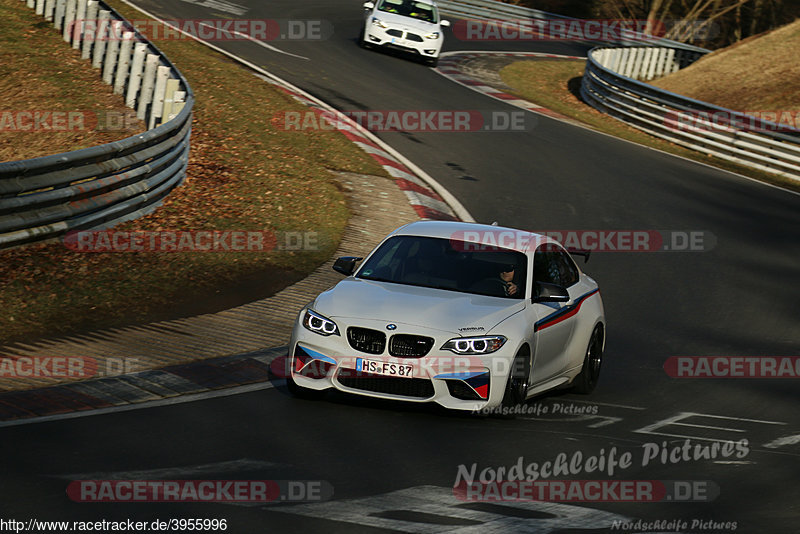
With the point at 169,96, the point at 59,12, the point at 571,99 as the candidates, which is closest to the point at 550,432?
the point at 169,96

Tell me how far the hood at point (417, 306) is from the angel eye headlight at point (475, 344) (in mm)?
63

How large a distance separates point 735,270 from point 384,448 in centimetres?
1033

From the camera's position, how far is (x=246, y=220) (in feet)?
53.1

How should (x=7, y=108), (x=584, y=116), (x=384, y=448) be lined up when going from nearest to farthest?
(x=384, y=448) → (x=7, y=108) → (x=584, y=116)

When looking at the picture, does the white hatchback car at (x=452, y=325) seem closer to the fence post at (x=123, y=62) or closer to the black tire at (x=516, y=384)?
the black tire at (x=516, y=384)

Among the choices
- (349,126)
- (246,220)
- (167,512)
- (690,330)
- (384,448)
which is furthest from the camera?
(349,126)

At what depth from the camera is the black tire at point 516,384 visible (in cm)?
922

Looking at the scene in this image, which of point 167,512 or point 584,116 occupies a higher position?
point 167,512

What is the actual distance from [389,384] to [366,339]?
1.31ft

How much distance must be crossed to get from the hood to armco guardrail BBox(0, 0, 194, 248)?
4.72 meters

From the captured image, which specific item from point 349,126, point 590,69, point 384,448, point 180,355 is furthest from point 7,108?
point 590,69

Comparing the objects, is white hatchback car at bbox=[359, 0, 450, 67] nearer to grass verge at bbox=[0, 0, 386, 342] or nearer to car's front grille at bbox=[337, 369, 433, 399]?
grass verge at bbox=[0, 0, 386, 342]

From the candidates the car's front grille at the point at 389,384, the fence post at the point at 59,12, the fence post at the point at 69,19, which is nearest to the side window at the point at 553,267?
the car's front grille at the point at 389,384

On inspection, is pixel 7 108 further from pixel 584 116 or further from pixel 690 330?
pixel 584 116
